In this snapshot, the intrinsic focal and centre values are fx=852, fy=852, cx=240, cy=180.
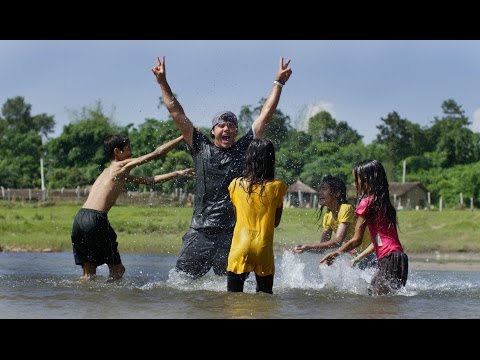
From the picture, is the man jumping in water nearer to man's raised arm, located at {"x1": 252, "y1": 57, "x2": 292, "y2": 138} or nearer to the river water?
man's raised arm, located at {"x1": 252, "y1": 57, "x2": 292, "y2": 138}

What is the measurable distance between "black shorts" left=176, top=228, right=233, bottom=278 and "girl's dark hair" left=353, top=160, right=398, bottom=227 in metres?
1.20

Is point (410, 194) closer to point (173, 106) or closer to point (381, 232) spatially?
point (381, 232)

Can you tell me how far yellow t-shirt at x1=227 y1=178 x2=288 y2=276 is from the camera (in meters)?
6.06

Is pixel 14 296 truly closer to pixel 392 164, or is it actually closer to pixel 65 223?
pixel 65 223

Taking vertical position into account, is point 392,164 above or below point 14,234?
above

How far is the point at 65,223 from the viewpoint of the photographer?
26359 mm

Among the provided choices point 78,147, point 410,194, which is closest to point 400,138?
point 410,194

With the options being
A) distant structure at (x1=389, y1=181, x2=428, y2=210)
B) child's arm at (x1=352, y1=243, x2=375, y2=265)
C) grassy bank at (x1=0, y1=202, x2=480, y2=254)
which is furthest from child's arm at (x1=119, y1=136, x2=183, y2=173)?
distant structure at (x1=389, y1=181, x2=428, y2=210)

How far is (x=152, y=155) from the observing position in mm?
7758

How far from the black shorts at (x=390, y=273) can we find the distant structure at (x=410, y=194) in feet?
143

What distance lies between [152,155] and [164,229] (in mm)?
15042
